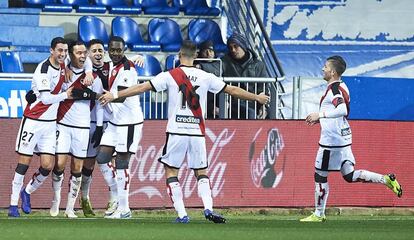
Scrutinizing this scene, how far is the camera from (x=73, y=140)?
19969mm

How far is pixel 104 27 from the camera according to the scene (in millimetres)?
26094

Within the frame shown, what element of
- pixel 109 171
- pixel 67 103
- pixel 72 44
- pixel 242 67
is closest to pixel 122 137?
pixel 109 171

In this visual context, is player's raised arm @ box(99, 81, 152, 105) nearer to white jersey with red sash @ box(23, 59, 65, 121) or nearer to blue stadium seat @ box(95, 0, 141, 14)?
white jersey with red sash @ box(23, 59, 65, 121)

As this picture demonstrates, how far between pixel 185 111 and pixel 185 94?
0.71ft

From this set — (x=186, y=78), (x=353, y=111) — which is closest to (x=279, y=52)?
(x=353, y=111)

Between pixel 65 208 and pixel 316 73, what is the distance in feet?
23.8

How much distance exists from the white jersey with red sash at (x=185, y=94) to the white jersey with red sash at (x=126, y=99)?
94.4 inches

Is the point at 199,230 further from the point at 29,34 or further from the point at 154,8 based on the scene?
the point at 154,8

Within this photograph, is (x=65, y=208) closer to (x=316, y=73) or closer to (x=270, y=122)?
(x=270, y=122)

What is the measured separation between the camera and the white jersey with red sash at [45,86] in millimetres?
19359

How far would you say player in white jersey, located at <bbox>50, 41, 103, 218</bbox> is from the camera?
1981 centimetres

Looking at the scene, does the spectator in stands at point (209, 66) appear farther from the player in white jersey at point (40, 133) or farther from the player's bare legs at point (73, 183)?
the player in white jersey at point (40, 133)

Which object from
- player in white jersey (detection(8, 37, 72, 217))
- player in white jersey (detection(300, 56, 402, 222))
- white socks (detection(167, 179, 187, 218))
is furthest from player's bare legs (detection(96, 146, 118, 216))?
player in white jersey (detection(300, 56, 402, 222))

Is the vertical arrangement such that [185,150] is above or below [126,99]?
below
